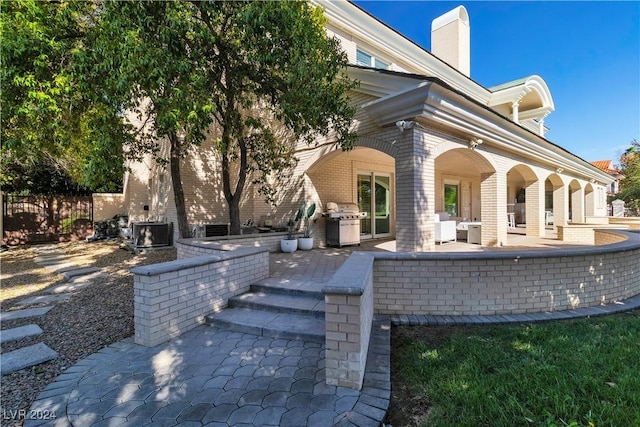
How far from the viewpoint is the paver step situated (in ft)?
13.8

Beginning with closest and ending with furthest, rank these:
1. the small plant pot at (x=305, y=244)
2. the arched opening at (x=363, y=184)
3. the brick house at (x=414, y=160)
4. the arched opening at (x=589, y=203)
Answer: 1. the brick house at (x=414, y=160)
2. the small plant pot at (x=305, y=244)
3. the arched opening at (x=363, y=184)
4. the arched opening at (x=589, y=203)

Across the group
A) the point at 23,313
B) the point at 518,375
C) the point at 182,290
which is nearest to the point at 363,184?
the point at 182,290

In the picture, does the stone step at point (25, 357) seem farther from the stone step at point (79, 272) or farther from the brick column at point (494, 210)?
the brick column at point (494, 210)

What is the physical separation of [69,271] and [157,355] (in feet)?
18.4

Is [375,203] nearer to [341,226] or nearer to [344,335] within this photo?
[341,226]

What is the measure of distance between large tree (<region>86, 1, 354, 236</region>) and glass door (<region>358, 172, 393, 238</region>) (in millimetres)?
4134

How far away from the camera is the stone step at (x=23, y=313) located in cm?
427

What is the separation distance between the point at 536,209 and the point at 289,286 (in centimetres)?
1036

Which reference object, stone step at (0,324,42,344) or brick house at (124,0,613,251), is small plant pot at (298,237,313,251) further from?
stone step at (0,324,42,344)

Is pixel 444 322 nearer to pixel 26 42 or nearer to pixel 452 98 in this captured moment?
pixel 452 98

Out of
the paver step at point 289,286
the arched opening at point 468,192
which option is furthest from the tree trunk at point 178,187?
the arched opening at point 468,192

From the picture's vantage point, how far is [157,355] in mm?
3049

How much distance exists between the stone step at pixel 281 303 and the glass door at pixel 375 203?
19.6 ft

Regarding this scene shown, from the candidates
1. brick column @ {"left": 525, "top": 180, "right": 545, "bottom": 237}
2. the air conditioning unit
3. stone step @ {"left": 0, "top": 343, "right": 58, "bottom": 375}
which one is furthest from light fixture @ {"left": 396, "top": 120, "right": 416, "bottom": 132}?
the air conditioning unit
